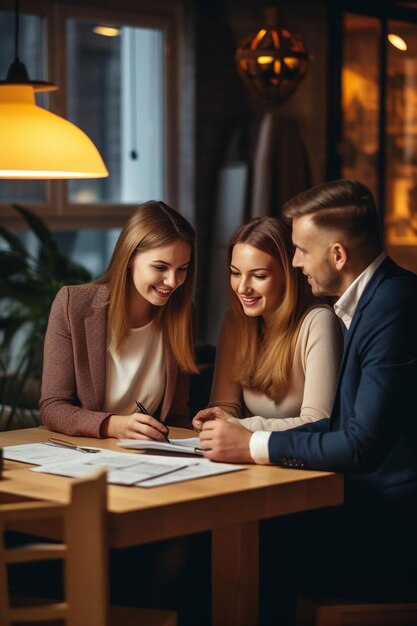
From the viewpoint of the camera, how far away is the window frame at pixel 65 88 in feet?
16.1

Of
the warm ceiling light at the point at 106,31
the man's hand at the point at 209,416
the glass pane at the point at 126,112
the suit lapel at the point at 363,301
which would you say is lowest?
the man's hand at the point at 209,416

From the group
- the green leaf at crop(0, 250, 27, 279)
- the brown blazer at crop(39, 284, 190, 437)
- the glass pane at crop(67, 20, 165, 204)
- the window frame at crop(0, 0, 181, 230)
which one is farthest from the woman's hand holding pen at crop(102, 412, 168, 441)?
the glass pane at crop(67, 20, 165, 204)

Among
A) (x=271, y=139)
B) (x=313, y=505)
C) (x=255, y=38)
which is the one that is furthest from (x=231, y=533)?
(x=271, y=139)

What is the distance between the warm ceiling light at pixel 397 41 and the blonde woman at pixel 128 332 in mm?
3114

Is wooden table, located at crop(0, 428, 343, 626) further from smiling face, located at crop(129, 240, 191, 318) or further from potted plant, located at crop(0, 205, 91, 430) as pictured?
potted plant, located at crop(0, 205, 91, 430)

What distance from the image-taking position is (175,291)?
116 inches

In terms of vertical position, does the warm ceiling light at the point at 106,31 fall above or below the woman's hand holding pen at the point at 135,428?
above

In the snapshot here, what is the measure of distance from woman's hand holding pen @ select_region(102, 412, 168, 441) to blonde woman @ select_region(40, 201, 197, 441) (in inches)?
4.0

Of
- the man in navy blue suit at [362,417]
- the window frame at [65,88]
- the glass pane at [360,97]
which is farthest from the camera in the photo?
the glass pane at [360,97]

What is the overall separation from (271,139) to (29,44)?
128cm

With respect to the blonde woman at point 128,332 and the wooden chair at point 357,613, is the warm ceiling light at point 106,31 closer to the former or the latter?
the blonde woman at point 128,332

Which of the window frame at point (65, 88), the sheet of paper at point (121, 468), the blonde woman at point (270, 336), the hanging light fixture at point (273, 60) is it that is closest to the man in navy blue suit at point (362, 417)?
the sheet of paper at point (121, 468)

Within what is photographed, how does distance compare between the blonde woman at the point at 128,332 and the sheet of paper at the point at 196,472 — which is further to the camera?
the blonde woman at the point at 128,332

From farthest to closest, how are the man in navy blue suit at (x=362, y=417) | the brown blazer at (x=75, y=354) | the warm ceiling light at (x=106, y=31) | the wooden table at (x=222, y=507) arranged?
the warm ceiling light at (x=106, y=31)
the brown blazer at (x=75, y=354)
the man in navy blue suit at (x=362, y=417)
the wooden table at (x=222, y=507)
